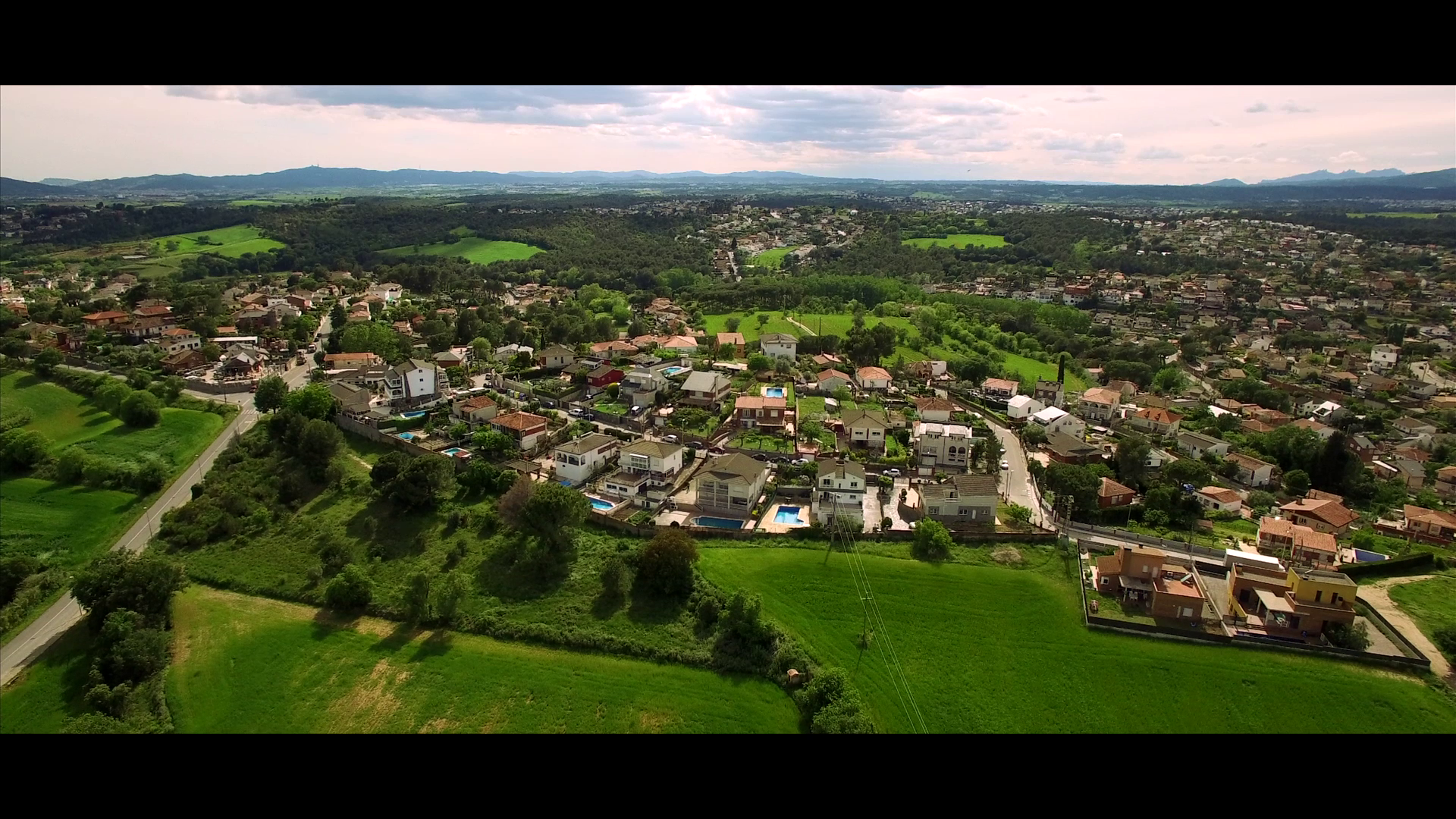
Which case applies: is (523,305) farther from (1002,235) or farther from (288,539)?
(1002,235)

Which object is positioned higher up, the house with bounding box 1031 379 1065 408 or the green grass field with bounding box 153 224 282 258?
the green grass field with bounding box 153 224 282 258

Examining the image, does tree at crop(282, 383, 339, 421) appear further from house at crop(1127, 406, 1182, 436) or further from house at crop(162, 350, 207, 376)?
house at crop(1127, 406, 1182, 436)

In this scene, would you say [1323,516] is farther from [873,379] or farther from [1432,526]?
[873,379]

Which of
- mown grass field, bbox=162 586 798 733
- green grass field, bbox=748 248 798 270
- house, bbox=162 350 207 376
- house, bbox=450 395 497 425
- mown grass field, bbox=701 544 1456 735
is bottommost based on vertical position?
mown grass field, bbox=162 586 798 733

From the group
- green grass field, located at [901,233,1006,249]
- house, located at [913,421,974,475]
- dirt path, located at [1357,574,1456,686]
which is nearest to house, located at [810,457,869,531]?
house, located at [913,421,974,475]

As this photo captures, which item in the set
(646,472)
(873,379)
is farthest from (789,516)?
(873,379)
